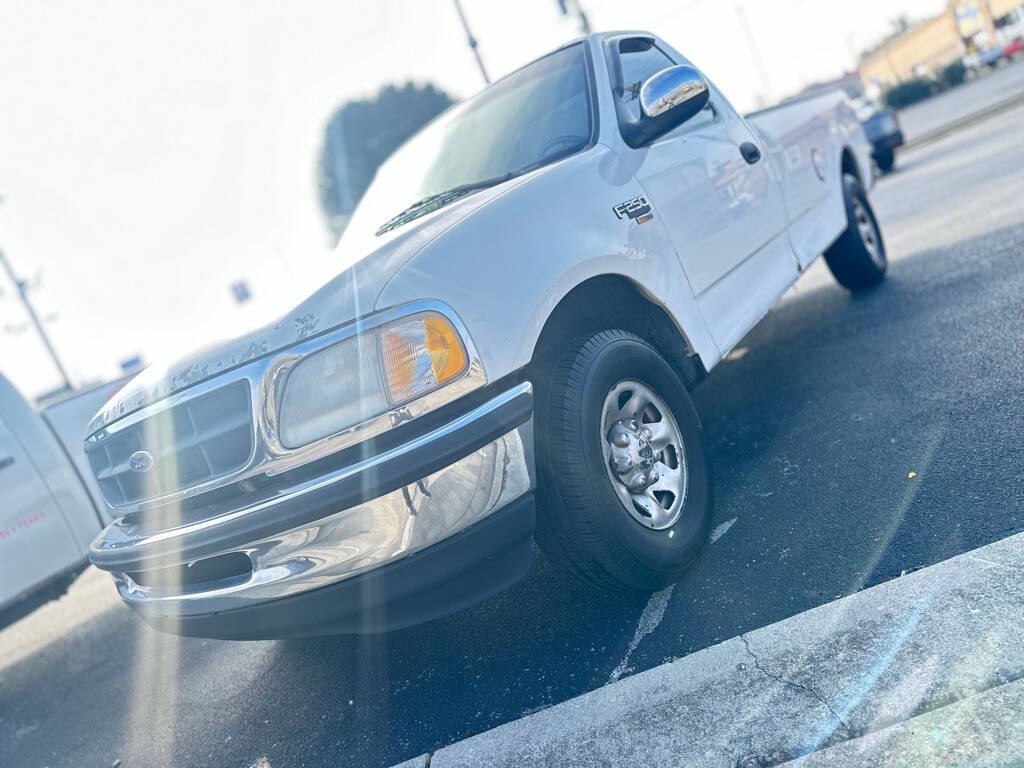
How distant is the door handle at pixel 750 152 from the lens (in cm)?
434

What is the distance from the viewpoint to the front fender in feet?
8.32

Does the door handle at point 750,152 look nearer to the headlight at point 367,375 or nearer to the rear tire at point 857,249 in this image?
the rear tire at point 857,249

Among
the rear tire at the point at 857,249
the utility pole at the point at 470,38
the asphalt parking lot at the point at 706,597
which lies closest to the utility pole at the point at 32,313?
the utility pole at the point at 470,38

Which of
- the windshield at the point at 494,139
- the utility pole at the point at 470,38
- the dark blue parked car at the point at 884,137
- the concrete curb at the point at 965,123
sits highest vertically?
the utility pole at the point at 470,38

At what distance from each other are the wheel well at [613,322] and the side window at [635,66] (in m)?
0.88

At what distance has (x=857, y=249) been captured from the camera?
597cm

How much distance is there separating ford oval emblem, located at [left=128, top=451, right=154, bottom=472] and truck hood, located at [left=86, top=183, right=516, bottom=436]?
0.52ft

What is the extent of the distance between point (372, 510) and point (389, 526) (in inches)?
2.5

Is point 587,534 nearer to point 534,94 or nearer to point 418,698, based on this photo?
point 418,698

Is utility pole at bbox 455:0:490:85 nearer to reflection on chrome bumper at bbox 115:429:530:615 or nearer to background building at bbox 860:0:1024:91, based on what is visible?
reflection on chrome bumper at bbox 115:429:530:615

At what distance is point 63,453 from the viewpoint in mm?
5172

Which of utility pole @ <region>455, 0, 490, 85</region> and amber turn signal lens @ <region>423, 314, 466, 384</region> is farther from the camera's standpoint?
utility pole @ <region>455, 0, 490, 85</region>

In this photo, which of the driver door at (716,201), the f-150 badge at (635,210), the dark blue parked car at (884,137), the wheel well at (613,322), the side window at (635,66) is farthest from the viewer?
the dark blue parked car at (884,137)

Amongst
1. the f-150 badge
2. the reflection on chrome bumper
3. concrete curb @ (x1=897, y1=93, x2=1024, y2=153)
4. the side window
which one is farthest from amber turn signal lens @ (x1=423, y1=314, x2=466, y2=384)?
concrete curb @ (x1=897, y1=93, x2=1024, y2=153)
